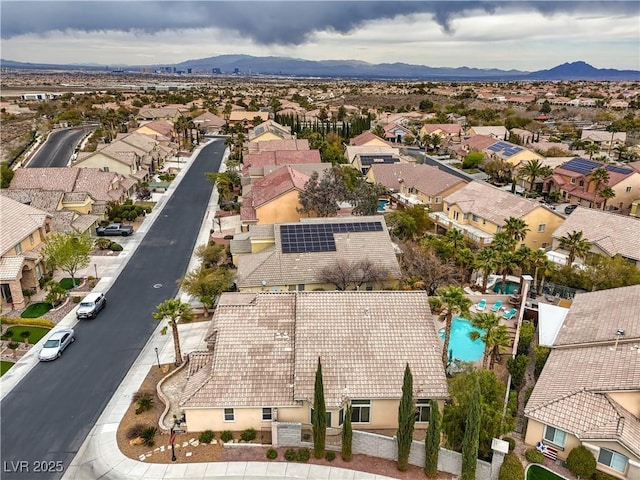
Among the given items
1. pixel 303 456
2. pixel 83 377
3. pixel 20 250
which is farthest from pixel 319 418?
pixel 20 250

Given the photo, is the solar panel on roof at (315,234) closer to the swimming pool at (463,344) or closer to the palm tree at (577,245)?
the swimming pool at (463,344)

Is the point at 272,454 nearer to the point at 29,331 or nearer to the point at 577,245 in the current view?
the point at 29,331

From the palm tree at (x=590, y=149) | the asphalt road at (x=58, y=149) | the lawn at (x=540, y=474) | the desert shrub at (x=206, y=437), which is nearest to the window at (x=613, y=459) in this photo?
the lawn at (x=540, y=474)

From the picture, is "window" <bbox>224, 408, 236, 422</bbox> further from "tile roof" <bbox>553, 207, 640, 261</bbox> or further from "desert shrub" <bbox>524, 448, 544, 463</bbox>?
"tile roof" <bbox>553, 207, 640, 261</bbox>

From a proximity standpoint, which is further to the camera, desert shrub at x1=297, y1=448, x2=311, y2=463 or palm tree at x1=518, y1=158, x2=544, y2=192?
palm tree at x1=518, y1=158, x2=544, y2=192

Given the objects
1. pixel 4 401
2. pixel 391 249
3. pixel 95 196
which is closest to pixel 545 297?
pixel 391 249

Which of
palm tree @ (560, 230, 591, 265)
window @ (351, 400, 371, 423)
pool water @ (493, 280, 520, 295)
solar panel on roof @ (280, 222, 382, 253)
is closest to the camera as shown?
window @ (351, 400, 371, 423)

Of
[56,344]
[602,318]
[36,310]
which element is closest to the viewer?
[602,318]

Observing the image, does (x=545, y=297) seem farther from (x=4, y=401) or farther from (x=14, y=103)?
(x=14, y=103)

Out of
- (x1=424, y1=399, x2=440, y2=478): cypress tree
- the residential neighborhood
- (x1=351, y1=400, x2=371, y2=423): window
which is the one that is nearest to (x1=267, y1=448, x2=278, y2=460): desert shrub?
the residential neighborhood
